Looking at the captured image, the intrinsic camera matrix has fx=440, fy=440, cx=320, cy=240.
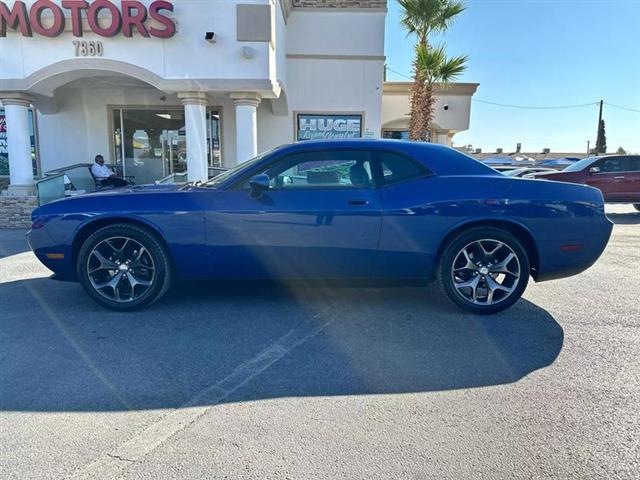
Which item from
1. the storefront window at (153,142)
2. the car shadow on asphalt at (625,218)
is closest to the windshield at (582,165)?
the car shadow on asphalt at (625,218)

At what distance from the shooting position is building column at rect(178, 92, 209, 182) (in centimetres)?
1012

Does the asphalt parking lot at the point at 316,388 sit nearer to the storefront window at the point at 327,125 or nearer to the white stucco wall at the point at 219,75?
the white stucco wall at the point at 219,75

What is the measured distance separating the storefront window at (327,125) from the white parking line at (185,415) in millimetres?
11164

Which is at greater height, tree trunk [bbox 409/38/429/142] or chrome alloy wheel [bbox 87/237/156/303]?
tree trunk [bbox 409/38/429/142]

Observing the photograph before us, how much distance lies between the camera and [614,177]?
12.3 m

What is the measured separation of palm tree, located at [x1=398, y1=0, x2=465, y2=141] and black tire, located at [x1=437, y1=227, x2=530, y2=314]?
41.6 ft

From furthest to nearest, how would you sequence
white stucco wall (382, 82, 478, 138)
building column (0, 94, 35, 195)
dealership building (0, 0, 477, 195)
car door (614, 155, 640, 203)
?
white stucco wall (382, 82, 478, 138)
car door (614, 155, 640, 203)
building column (0, 94, 35, 195)
dealership building (0, 0, 477, 195)

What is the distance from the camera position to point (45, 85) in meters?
10.3

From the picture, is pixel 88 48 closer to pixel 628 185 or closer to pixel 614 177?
pixel 614 177

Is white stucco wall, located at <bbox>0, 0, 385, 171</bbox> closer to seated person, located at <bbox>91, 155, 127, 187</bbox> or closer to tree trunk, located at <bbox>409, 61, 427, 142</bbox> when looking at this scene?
seated person, located at <bbox>91, 155, 127, 187</bbox>

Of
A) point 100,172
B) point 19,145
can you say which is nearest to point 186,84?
point 100,172

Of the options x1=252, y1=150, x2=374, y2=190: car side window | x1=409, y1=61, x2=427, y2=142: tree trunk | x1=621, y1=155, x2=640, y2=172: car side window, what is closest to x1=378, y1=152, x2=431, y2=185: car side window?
x1=252, y1=150, x2=374, y2=190: car side window

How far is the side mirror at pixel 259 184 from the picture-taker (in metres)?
3.94

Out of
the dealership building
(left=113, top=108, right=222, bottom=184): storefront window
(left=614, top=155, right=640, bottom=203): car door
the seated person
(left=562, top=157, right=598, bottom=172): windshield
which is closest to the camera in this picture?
the dealership building
